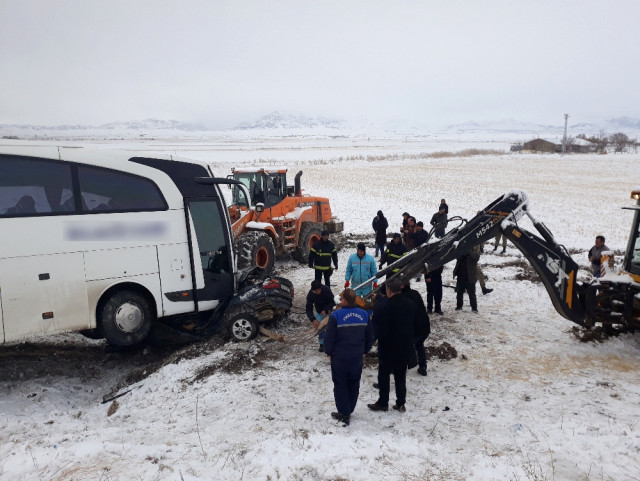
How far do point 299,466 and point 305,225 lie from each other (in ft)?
33.9

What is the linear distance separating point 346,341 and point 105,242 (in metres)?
4.29

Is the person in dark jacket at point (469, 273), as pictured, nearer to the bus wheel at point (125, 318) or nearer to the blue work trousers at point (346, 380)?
the blue work trousers at point (346, 380)

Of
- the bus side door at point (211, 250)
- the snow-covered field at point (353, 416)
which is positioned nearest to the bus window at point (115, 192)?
the bus side door at point (211, 250)

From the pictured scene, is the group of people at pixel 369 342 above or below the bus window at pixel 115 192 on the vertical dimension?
below

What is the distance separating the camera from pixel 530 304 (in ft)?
34.5

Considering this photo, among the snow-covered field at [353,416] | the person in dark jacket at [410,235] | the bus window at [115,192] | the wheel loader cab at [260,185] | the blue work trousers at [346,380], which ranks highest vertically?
the bus window at [115,192]

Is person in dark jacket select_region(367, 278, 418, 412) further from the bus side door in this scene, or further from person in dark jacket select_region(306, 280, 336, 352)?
the bus side door

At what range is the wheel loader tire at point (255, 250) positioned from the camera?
11.7 m

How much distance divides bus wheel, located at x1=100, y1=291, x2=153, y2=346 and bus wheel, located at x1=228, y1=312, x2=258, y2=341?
141 centimetres

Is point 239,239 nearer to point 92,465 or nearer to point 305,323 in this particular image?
point 305,323

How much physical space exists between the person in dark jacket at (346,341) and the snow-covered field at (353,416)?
1.94ft

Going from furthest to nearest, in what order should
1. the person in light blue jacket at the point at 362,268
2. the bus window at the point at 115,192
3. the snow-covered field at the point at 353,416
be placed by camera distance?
the person in light blue jacket at the point at 362,268, the bus window at the point at 115,192, the snow-covered field at the point at 353,416

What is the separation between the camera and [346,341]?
549 cm

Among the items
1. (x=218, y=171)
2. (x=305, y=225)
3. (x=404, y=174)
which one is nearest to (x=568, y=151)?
(x=404, y=174)
